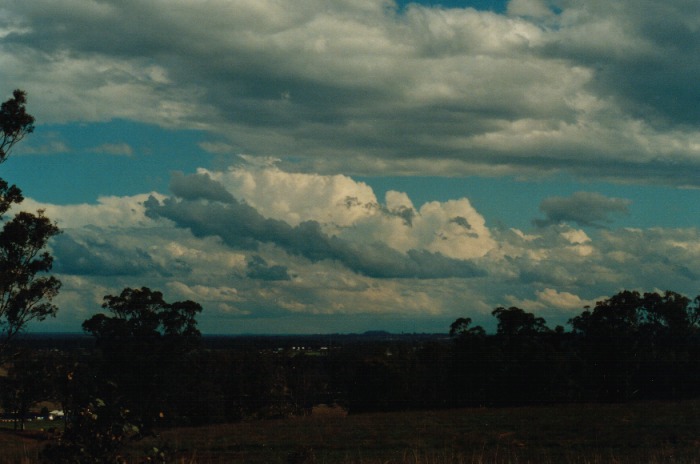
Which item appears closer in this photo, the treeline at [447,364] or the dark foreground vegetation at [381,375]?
the dark foreground vegetation at [381,375]

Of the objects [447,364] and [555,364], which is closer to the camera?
[555,364]

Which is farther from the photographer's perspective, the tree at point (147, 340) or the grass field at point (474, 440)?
the tree at point (147, 340)

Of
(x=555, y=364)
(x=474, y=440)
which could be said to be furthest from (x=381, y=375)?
(x=474, y=440)

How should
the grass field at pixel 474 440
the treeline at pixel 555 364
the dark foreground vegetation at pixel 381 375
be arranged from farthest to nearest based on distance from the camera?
the treeline at pixel 555 364 → the dark foreground vegetation at pixel 381 375 → the grass field at pixel 474 440

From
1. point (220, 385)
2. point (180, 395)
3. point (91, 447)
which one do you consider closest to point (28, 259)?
point (91, 447)

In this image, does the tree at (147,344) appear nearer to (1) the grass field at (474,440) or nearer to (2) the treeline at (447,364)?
(2) the treeline at (447,364)

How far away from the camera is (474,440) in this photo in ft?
106

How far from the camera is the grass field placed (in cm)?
2434

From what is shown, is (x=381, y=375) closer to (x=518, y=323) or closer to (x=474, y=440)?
(x=518, y=323)

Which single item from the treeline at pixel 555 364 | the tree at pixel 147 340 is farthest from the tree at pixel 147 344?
the treeline at pixel 555 364

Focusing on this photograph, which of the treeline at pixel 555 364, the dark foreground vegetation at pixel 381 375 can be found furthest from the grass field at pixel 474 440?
the treeline at pixel 555 364

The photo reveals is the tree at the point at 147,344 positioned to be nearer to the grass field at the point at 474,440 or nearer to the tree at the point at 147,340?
the tree at the point at 147,340

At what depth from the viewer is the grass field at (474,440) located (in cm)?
2434

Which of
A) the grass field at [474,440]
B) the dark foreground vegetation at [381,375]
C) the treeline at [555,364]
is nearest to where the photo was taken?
the grass field at [474,440]
